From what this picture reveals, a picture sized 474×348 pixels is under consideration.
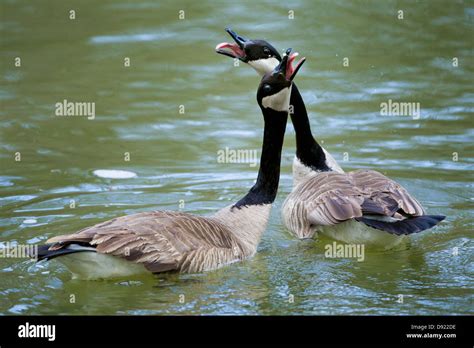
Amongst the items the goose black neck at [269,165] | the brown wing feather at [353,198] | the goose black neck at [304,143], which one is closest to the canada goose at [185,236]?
the goose black neck at [269,165]

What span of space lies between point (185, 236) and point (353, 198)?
201cm

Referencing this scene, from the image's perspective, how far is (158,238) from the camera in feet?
29.1

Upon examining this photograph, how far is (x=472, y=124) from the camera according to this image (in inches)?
576

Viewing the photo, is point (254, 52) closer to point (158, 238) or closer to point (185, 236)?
point (185, 236)

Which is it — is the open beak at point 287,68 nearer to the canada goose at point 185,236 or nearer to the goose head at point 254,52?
the canada goose at point 185,236

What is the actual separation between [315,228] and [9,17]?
12.0m

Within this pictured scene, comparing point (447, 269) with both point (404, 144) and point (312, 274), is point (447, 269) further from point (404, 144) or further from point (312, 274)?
point (404, 144)

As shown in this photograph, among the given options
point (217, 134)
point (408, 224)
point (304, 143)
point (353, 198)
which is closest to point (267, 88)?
point (353, 198)

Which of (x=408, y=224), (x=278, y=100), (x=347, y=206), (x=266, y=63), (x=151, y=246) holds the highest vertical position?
(x=266, y=63)

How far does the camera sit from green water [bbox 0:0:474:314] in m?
8.77

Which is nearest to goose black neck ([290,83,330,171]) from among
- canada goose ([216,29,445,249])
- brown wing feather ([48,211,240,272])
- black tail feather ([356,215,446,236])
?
canada goose ([216,29,445,249])

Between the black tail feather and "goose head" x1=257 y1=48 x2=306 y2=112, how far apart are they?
5.42ft

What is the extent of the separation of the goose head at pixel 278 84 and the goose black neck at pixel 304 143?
6.77ft

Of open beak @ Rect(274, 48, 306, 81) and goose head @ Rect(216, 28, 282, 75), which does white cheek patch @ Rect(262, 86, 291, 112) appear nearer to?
open beak @ Rect(274, 48, 306, 81)
